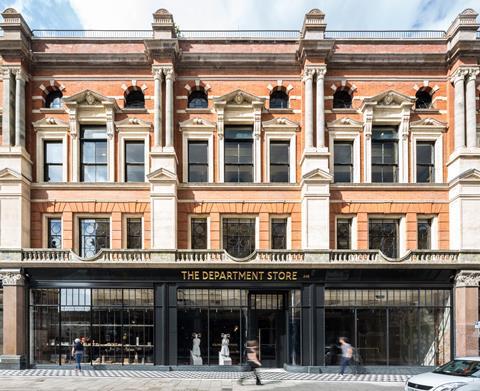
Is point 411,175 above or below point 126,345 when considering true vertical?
above

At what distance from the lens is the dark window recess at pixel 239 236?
23.1 m

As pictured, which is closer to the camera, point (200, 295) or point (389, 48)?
point (200, 295)

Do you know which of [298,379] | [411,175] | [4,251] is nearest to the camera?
[298,379]

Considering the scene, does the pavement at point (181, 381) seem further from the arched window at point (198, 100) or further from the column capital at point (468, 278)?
the arched window at point (198, 100)

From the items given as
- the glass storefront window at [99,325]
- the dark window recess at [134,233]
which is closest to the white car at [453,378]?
the glass storefront window at [99,325]

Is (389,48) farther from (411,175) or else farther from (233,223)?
(233,223)

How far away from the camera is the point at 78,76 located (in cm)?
2355

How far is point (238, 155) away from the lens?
2347 cm

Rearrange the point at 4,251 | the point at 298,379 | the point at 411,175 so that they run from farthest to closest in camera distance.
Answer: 1. the point at 411,175
2. the point at 4,251
3. the point at 298,379

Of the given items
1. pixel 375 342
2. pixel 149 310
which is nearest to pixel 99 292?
pixel 149 310

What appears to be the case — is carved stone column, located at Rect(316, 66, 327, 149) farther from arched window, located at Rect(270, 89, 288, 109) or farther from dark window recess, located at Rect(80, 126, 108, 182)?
dark window recess, located at Rect(80, 126, 108, 182)

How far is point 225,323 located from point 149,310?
11.2ft

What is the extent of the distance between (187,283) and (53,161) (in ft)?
28.3

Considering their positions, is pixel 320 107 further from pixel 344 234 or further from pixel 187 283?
pixel 187 283
